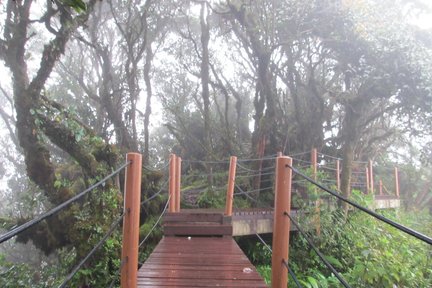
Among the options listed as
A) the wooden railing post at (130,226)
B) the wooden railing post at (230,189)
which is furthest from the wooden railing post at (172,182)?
the wooden railing post at (130,226)

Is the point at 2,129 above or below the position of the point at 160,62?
below

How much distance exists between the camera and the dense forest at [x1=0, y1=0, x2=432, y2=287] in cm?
660

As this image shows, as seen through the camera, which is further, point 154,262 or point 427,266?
point 427,266

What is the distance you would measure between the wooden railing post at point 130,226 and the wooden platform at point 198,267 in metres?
0.53

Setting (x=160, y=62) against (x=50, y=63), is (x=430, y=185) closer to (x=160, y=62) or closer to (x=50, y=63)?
(x=160, y=62)

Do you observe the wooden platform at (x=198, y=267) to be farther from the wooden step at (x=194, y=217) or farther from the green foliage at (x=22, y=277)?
the green foliage at (x=22, y=277)

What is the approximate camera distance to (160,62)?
59.3ft

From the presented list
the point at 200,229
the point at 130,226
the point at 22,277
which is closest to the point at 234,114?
the point at 22,277

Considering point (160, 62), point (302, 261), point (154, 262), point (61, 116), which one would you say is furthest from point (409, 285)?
point (160, 62)

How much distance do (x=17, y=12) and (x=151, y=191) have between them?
4779 millimetres

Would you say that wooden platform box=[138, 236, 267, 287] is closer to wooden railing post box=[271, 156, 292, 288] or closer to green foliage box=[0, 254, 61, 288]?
wooden railing post box=[271, 156, 292, 288]

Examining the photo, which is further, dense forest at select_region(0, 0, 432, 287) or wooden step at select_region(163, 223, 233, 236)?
dense forest at select_region(0, 0, 432, 287)

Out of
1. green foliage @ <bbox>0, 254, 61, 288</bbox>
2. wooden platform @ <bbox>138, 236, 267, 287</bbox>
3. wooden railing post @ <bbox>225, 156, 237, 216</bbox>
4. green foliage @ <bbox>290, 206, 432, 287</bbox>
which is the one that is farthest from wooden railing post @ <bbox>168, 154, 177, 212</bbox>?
green foliage @ <bbox>0, 254, 61, 288</bbox>

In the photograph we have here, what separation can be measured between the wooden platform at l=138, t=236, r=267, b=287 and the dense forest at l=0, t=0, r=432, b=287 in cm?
181
